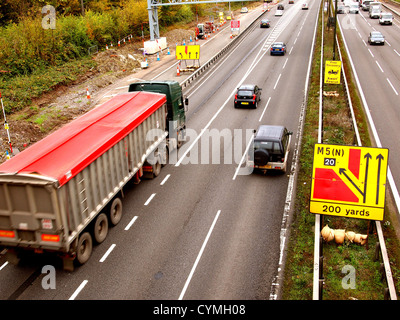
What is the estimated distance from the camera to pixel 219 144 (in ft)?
75.0

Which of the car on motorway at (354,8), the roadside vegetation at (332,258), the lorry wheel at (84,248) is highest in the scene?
the car on motorway at (354,8)

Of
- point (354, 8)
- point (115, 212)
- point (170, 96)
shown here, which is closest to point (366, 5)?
point (354, 8)

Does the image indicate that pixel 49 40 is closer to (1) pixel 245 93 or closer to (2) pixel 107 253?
(1) pixel 245 93

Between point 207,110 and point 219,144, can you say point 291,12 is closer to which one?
point 207,110

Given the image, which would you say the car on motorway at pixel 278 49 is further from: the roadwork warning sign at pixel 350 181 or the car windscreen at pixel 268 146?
the roadwork warning sign at pixel 350 181

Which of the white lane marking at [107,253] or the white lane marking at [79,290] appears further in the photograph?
the white lane marking at [107,253]

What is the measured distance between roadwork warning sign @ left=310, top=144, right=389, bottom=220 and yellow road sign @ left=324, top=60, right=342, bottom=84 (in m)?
18.4

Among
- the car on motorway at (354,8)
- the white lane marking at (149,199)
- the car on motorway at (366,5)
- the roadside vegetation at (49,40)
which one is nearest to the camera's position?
the white lane marking at (149,199)

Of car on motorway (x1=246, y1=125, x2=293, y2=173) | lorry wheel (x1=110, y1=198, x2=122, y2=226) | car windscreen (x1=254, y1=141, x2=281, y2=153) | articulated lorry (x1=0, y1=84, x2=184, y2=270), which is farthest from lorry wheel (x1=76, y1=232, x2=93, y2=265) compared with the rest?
car windscreen (x1=254, y1=141, x2=281, y2=153)

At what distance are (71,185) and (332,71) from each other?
23.6 metres

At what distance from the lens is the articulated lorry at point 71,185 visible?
11.1m

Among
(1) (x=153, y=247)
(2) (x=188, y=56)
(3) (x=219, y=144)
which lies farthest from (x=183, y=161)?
(2) (x=188, y=56)

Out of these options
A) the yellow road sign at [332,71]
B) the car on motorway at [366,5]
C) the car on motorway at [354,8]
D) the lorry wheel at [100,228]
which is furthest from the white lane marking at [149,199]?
the car on motorway at [366,5]
